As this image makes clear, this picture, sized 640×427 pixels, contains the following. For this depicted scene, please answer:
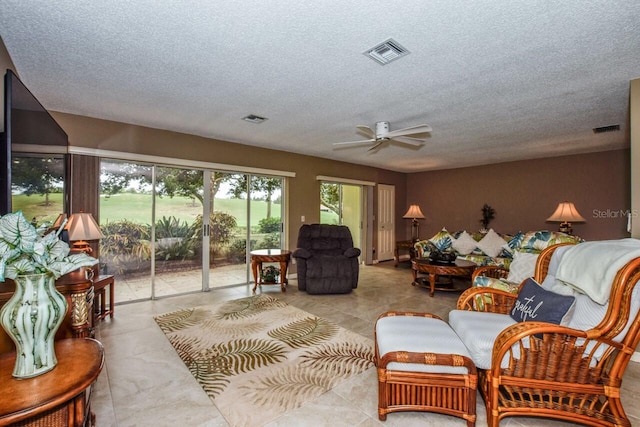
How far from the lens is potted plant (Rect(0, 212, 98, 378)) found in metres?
1.06

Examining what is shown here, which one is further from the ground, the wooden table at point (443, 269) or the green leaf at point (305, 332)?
the wooden table at point (443, 269)

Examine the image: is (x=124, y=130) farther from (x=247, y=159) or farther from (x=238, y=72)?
(x=238, y=72)

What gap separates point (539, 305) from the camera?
78.5 inches

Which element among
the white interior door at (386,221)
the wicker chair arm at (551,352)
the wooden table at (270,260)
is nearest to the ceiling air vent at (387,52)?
the wicker chair arm at (551,352)

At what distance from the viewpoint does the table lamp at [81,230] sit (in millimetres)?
3047

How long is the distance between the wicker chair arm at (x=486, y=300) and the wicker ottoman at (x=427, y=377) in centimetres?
68

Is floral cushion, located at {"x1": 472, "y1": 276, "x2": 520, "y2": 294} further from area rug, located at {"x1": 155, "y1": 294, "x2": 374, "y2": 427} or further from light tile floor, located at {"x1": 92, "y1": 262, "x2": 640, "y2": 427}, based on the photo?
area rug, located at {"x1": 155, "y1": 294, "x2": 374, "y2": 427}

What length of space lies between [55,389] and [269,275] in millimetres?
3788

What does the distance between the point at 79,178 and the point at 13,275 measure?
3124mm

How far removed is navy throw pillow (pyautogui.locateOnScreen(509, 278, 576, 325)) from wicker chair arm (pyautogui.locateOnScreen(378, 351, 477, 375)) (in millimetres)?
639

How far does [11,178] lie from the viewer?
5.12ft

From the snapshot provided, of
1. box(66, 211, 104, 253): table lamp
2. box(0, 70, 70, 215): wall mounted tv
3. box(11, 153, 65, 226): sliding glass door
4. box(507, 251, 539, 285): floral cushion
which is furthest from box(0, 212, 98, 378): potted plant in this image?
box(507, 251, 539, 285): floral cushion

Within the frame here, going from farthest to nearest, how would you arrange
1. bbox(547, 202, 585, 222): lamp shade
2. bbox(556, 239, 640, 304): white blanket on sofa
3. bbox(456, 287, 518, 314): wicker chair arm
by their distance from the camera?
bbox(547, 202, 585, 222): lamp shade → bbox(456, 287, 518, 314): wicker chair arm → bbox(556, 239, 640, 304): white blanket on sofa

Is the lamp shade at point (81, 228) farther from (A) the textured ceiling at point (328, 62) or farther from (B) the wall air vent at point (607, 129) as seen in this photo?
(B) the wall air vent at point (607, 129)
